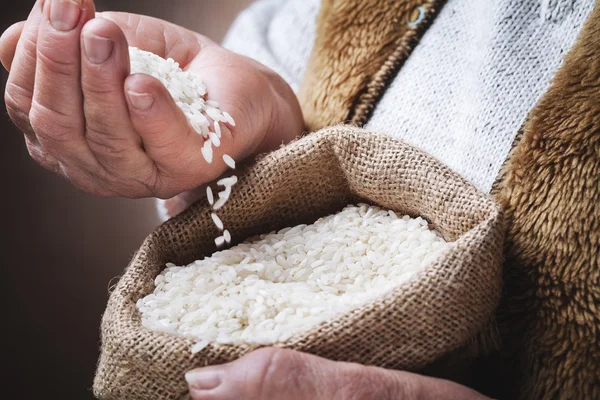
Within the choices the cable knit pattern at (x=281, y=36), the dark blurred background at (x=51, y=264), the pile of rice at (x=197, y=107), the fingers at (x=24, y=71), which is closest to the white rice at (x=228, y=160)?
the pile of rice at (x=197, y=107)

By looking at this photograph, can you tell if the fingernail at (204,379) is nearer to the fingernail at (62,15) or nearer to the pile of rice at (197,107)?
the pile of rice at (197,107)

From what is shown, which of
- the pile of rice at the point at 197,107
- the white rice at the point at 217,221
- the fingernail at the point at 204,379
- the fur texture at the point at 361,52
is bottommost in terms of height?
the fingernail at the point at 204,379

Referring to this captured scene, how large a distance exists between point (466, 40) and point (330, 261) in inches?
14.7

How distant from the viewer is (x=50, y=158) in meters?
0.68

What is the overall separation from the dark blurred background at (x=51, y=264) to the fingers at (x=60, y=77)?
2.24 feet

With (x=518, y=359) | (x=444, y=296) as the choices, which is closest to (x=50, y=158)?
(x=444, y=296)

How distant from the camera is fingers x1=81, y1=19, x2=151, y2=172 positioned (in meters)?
0.53

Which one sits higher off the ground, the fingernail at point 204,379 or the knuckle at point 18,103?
the knuckle at point 18,103

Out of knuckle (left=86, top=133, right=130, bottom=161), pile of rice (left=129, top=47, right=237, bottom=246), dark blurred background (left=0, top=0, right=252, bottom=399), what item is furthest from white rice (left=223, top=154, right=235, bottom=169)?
dark blurred background (left=0, top=0, right=252, bottom=399)

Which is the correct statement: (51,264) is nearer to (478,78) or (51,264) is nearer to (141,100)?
→ (141,100)

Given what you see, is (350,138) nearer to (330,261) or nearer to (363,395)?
(330,261)

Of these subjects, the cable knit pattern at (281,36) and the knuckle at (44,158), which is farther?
the cable knit pattern at (281,36)

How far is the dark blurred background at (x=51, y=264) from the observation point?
1167 millimetres

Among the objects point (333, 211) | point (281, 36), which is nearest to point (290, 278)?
point (333, 211)
